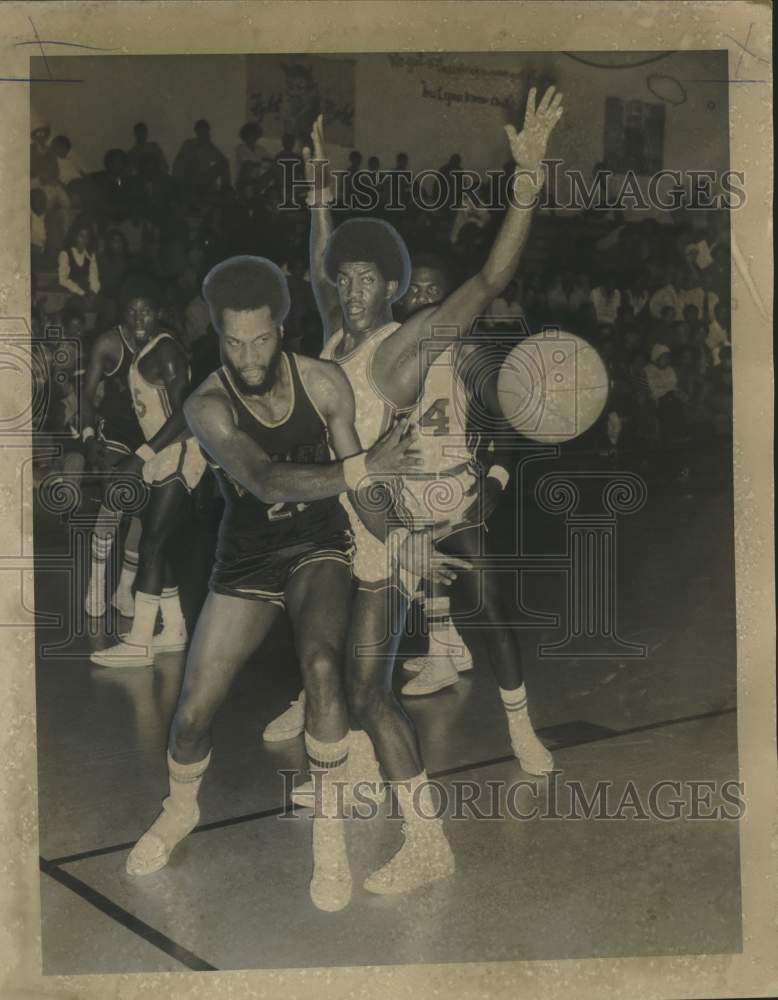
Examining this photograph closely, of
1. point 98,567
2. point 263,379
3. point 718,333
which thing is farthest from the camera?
point 718,333

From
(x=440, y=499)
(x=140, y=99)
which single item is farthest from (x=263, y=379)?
(x=140, y=99)

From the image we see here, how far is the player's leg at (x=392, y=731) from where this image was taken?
293cm

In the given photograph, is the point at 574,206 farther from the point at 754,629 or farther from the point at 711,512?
the point at 754,629

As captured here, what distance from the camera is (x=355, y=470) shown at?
2881 millimetres

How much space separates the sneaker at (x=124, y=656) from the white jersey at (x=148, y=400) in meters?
0.52

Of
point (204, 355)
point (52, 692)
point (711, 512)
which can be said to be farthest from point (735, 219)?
point (52, 692)

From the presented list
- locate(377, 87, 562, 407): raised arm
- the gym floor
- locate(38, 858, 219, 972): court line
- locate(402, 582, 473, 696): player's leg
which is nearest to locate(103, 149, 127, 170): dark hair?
locate(377, 87, 562, 407): raised arm

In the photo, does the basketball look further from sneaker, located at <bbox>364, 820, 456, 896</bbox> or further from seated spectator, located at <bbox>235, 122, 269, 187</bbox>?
sneaker, located at <bbox>364, 820, 456, 896</bbox>

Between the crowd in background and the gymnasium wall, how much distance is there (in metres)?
0.04

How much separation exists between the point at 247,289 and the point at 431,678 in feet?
3.51

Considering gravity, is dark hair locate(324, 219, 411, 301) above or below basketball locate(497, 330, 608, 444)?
above

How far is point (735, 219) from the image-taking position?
120 inches

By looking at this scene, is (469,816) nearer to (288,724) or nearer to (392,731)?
(392,731)

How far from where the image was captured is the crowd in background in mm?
2906
